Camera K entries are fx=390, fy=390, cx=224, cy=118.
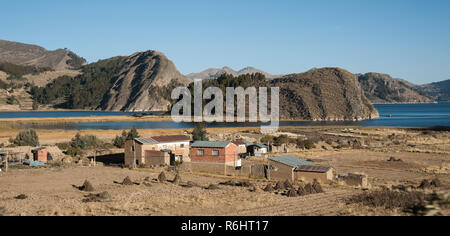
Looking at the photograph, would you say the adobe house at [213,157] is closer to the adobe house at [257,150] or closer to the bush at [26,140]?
the adobe house at [257,150]

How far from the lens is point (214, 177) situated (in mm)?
33219

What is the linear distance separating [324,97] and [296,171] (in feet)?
418

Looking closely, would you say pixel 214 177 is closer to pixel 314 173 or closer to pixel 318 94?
pixel 314 173

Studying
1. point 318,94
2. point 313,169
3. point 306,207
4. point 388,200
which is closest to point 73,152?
point 313,169

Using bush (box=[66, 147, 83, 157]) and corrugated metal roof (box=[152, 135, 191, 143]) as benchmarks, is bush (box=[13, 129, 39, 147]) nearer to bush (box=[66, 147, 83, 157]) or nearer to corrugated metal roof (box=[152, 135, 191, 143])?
bush (box=[66, 147, 83, 157])

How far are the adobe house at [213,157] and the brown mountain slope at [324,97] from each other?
110m

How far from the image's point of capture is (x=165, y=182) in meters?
29.9

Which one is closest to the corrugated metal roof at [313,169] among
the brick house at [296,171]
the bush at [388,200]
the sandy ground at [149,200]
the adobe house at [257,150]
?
the brick house at [296,171]

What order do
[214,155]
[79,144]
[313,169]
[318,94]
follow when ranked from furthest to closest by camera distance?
[318,94] → [79,144] → [214,155] → [313,169]

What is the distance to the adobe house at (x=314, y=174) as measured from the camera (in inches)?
1146

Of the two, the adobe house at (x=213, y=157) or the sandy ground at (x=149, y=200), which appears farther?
the adobe house at (x=213, y=157)
